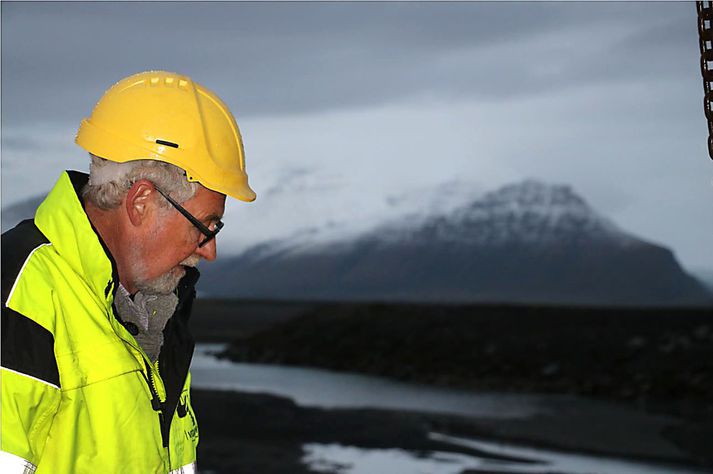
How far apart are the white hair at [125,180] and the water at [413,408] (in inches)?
307

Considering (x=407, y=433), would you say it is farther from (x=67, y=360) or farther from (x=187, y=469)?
(x=67, y=360)

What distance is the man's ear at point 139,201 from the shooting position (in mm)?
2457

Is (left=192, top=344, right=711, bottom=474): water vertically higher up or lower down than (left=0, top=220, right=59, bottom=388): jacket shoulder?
lower down

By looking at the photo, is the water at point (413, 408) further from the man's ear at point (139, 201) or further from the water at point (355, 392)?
the man's ear at point (139, 201)

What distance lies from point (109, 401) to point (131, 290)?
0.45m

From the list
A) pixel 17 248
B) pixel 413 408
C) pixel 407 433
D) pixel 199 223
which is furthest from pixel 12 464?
pixel 413 408

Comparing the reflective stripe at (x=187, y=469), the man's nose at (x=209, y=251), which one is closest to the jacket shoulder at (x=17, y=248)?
the man's nose at (x=209, y=251)

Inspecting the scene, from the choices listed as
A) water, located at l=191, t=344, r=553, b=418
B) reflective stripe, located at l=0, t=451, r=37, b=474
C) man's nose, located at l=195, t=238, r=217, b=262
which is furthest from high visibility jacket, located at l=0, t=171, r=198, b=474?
water, located at l=191, t=344, r=553, b=418

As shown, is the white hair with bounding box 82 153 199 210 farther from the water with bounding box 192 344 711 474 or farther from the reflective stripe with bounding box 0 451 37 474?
the water with bounding box 192 344 711 474

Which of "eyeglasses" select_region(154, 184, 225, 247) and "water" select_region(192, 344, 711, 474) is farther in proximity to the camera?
"water" select_region(192, 344, 711, 474)

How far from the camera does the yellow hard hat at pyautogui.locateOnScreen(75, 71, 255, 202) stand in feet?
8.42

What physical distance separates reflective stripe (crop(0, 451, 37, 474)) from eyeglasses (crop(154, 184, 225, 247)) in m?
0.73

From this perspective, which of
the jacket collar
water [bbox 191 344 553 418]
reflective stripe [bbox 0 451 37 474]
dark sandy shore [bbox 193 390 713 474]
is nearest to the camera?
reflective stripe [bbox 0 451 37 474]

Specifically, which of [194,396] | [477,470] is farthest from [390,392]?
[477,470]
